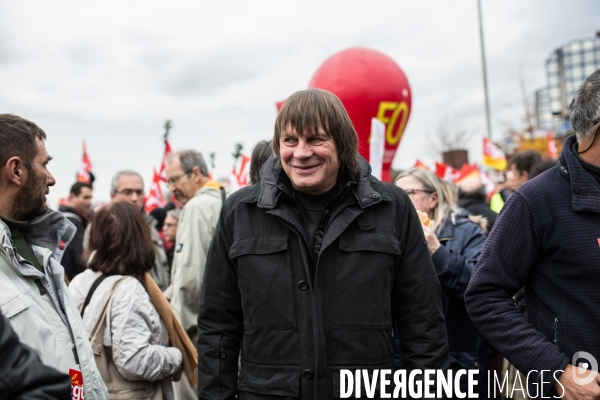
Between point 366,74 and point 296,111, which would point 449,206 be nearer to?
point 296,111

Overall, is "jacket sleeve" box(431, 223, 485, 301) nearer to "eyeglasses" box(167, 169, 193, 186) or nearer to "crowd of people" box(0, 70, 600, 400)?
"crowd of people" box(0, 70, 600, 400)

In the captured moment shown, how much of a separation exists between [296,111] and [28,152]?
112 cm

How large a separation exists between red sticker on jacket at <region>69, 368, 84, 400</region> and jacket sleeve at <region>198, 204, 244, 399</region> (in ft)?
1.60

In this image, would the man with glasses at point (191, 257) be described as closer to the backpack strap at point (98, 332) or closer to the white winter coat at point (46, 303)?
the backpack strap at point (98, 332)

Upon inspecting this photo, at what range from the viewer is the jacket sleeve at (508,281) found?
2.44m

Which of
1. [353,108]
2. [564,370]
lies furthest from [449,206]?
[353,108]

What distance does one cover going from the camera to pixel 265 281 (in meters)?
2.42

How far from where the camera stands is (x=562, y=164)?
256 centimetres

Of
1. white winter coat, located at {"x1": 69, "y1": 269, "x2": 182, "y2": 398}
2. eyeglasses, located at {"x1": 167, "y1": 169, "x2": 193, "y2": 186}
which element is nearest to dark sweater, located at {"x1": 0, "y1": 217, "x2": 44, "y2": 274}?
white winter coat, located at {"x1": 69, "y1": 269, "x2": 182, "y2": 398}

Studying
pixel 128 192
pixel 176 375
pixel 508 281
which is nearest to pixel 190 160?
pixel 128 192

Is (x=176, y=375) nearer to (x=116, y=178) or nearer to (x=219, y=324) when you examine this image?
(x=219, y=324)

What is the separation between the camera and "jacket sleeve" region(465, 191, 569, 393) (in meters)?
2.44

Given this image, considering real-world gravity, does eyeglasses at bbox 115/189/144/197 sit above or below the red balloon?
below

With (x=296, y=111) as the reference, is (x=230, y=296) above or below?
below
